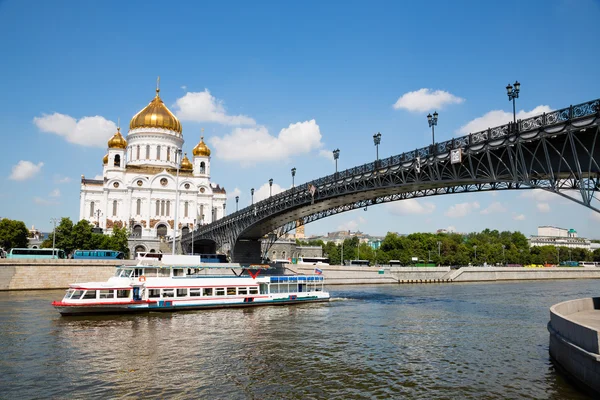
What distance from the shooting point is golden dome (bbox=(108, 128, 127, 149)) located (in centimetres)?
10100

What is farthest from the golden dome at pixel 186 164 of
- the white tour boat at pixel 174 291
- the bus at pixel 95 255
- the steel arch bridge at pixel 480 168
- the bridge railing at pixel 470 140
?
the white tour boat at pixel 174 291

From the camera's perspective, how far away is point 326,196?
148 feet

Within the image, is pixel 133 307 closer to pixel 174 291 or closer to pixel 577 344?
pixel 174 291

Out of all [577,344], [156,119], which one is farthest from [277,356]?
[156,119]

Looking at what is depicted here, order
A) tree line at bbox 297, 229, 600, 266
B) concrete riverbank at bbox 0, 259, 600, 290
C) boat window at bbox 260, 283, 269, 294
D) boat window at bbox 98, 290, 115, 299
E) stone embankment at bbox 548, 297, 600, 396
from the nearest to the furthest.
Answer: stone embankment at bbox 548, 297, 600, 396
boat window at bbox 98, 290, 115, 299
boat window at bbox 260, 283, 269, 294
concrete riverbank at bbox 0, 259, 600, 290
tree line at bbox 297, 229, 600, 266

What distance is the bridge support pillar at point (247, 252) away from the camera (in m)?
67.1

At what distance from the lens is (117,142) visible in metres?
101

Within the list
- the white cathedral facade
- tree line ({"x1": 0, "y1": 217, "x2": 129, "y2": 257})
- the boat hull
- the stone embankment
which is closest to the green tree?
tree line ({"x1": 0, "y1": 217, "x2": 129, "y2": 257})

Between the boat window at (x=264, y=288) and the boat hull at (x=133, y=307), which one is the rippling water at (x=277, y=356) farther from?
the boat window at (x=264, y=288)

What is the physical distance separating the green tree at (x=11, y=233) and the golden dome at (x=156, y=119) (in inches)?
1463

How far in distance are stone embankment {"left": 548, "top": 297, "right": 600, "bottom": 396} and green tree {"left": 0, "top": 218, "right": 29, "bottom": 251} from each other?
70220 millimetres

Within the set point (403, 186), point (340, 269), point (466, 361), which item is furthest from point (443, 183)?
point (340, 269)

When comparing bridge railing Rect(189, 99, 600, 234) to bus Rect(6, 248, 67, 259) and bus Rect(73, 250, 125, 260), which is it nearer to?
bus Rect(73, 250, 125, 260)

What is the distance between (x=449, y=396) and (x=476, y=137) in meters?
18.9
